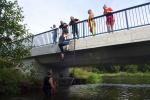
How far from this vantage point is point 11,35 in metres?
18.8

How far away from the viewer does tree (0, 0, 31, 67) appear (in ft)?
60.6

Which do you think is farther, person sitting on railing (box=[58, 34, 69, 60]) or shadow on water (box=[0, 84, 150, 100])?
person sitting on railing (box=[58, 34, 69, 60])

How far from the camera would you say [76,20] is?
22.8 metres

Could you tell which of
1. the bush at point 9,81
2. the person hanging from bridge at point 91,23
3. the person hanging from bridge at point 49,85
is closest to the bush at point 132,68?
the bush at point 9,81

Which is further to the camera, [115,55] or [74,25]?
[74,25]

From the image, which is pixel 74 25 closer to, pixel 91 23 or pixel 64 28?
pixel 64 28

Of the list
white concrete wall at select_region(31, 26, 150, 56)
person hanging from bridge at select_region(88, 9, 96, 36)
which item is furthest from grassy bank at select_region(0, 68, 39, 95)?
person hanging from bridge at select_region(88, 9, 96, 36)

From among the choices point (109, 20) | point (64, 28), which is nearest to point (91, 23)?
point (109, 20)

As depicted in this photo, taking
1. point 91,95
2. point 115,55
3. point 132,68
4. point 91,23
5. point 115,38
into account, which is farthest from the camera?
point 132,68

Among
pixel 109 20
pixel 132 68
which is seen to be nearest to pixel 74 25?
pixel 109 20

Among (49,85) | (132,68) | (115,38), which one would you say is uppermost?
(132,68)

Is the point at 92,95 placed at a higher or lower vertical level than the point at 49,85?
lower

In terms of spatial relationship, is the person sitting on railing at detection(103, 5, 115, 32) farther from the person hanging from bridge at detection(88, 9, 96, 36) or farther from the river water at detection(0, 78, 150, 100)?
the river water at detection(0, 78, 150, 100)

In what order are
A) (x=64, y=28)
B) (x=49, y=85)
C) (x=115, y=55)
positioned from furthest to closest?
(x=64, y=28), (x=115, y=55), (x=49, y=85)
